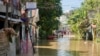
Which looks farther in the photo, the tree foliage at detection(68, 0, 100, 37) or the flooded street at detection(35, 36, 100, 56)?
the tree foliage at detection(68, 0, 100, 37)

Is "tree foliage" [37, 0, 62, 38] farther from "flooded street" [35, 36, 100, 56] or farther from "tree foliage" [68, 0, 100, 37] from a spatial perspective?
"flooded street" [35, 36, 100, 56]

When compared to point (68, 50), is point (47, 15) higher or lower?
higher

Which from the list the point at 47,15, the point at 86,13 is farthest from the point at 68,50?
the point at 86,13

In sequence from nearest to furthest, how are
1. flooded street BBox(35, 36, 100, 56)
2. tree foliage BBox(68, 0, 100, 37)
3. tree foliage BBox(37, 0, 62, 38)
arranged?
1. flooded street BBox(35, 36, 100, 56)
2. tree foliage BBox(68, 0, 100, 37)
3. tree foliage BBox(37, 0, 62, 38)

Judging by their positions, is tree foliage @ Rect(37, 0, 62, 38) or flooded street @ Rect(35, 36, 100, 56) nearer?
flooded street @ Rect(35, 36, 100, 56)

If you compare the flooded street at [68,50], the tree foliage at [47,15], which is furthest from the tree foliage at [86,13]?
the flooded street at [68,50]

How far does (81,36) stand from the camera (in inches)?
2613

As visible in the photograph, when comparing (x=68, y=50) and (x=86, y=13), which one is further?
(x=86, y=13)

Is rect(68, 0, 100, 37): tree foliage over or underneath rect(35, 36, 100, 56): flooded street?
over

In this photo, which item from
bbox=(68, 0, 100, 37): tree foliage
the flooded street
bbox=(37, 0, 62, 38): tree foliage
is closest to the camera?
the flooded street

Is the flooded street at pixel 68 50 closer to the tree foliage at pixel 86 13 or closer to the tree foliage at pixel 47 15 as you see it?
the tree foliage at pixel 86 13

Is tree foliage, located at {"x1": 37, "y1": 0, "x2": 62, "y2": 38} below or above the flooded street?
above

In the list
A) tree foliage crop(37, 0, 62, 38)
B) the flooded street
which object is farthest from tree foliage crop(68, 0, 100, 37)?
the flooded street

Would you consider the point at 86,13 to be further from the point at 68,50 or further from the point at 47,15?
the point at 68,50
